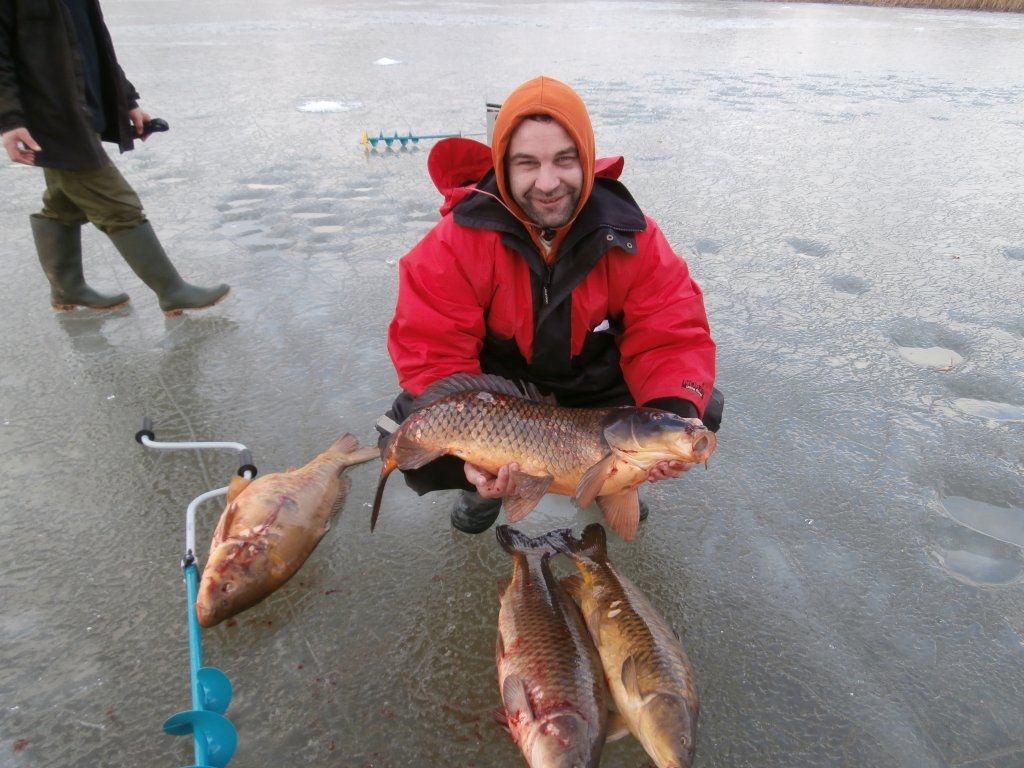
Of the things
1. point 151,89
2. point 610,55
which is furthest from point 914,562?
point 610,55

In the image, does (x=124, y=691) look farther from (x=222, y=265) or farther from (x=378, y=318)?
(x=222, y=265)

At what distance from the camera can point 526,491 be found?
77.7 inches

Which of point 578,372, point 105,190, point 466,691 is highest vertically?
point 105,190

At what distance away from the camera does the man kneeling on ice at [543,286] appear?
2080mm

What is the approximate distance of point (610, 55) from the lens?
11.1 m

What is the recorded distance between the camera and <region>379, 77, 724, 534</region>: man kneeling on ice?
6.82 ft

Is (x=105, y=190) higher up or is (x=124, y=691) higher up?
(x=105, y=190)

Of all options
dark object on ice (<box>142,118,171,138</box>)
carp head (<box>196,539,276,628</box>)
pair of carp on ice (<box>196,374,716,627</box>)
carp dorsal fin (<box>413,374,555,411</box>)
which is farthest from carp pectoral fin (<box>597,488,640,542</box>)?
dark object on ice (<box>142,118,171,138</box>)

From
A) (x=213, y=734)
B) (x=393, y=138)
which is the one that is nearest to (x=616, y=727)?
(x=213, y=734)

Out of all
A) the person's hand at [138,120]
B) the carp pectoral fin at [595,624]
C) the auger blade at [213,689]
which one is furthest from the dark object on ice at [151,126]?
the carp pectoral fin at [595,624]

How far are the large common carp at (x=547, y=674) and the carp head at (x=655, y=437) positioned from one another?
17.6 inches

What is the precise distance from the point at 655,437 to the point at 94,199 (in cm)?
291

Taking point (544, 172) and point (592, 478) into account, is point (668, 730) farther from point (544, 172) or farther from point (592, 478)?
point (544, 172)

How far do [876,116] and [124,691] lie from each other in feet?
27.3
